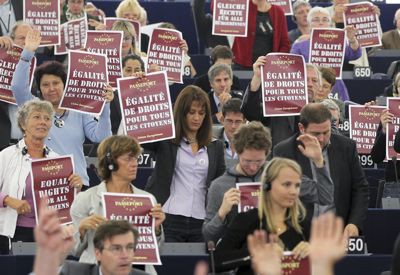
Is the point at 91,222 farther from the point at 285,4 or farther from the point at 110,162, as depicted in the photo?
the point at 285,4

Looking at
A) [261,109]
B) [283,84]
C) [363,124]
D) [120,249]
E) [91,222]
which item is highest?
[283,84]

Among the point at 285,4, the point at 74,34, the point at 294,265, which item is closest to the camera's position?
the point at 294,265

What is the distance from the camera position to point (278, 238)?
8508mm

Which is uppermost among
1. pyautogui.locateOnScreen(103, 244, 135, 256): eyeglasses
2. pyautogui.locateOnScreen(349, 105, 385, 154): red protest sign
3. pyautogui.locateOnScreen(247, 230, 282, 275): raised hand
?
pyautogui.locateOnScreen(349, 105, 385, 154): red protest sign

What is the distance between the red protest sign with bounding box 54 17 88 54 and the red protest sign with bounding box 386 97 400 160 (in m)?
3.73

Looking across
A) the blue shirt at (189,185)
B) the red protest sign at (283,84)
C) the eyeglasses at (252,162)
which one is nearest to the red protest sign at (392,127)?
the red protest sign at (283,84)

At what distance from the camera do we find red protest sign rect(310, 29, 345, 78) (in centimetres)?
1396

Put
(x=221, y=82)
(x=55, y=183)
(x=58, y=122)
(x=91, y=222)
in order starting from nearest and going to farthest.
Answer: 1. (x=91, y=222)
2. (x=55, y=183)
3. (x=58, y=122)
4. (x=221, y=82)

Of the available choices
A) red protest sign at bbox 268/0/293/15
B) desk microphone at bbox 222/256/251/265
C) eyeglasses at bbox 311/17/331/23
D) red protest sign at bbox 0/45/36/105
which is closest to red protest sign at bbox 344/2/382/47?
eyeglasses at bbox 311/17/331/23

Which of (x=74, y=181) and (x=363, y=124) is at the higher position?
(x=363, y=124)

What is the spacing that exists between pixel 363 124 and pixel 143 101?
2456mm

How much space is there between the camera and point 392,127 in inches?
472

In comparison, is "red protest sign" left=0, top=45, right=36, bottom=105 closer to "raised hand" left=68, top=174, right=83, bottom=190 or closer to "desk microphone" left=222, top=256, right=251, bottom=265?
"raised hand" left=68, top=174, right=83, bottom=190

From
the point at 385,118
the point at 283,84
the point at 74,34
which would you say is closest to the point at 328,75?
the point at 385,118
